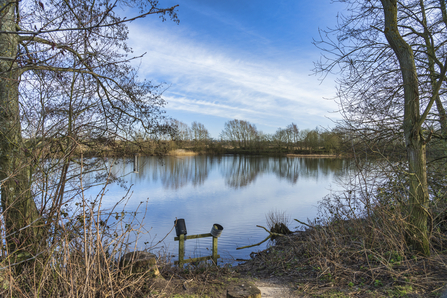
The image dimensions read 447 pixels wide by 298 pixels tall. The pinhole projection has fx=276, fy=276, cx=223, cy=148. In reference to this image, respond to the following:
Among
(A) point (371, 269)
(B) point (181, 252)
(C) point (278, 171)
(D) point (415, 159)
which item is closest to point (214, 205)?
(B) point (181, 252)

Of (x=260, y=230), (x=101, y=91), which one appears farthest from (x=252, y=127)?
(x=101, y=91)

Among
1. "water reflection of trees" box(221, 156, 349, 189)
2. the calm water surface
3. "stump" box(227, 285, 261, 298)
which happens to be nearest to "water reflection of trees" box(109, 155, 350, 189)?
"water reflection of trees" box(221, 156, 349, 189)

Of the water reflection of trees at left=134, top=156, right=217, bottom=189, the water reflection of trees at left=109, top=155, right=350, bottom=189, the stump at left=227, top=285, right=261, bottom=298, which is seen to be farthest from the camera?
the water reflection of trees at left=109, top=155, right=350, bottom=189

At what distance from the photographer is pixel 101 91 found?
6477 millimetres

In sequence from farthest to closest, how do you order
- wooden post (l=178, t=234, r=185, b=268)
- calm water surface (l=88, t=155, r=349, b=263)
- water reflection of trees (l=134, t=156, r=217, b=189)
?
water reflection of trees (l=134, t=156, r=217, b=189), calm water surface (l=88, t=155, r=349, b=263), wooden post (l=178, t=234, r=185, b=268)

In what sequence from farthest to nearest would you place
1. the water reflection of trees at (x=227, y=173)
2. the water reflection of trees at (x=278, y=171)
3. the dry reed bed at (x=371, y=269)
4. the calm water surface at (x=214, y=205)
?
the water reflection of trees at (x=278, y=171)
the water reflection of trees at (x=227, y=173)
the calm water surface at (x=214, y=205)
the dry reed bed at (x=371, y=269)

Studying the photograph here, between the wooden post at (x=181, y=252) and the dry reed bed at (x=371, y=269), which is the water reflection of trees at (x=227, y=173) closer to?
the wooden post at (x=181, y=252)

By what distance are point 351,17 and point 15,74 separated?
7220mm

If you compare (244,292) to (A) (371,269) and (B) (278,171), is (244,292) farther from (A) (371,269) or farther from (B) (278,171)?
(B) (278,171)

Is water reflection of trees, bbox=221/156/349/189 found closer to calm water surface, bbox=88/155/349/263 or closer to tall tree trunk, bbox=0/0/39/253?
calm water surface, bbox=88/155/349/263

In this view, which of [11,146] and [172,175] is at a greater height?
[11,146]

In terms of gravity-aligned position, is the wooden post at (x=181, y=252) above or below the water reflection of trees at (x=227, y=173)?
above

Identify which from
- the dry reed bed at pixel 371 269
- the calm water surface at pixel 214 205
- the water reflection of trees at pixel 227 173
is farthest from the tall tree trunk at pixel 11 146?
the water reflection of trees at pixel 227 173

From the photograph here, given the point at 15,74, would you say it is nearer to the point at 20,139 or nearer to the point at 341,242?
the point at 20,139
